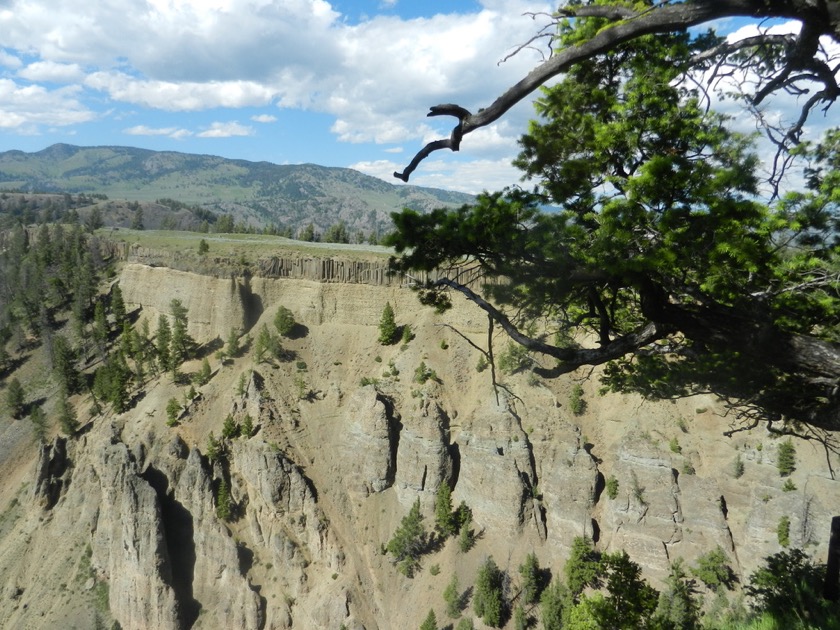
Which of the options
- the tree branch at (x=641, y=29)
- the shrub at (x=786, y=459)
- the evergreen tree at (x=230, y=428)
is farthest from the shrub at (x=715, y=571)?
the evergreen tree at (x=230, y=428)

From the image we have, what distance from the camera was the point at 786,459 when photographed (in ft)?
85.3

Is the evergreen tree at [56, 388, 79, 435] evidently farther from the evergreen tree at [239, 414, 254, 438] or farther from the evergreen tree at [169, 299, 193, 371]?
the evergreen tree at [239, 414, 254, 438]

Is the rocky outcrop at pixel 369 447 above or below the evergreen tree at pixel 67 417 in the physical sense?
above

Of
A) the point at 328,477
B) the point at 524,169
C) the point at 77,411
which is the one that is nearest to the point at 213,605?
the point at 328,477

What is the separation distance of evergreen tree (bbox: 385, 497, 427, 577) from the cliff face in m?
0.93

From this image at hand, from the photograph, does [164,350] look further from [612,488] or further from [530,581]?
[612,488]

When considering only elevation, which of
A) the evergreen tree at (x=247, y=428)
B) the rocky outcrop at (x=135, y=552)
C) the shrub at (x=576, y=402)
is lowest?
the rocky outcrop at (x=135, y=552)

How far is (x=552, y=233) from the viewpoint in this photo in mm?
7133

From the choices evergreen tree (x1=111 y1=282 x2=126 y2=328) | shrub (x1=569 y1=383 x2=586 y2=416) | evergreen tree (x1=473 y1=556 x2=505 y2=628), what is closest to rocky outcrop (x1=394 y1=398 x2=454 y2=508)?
evergreen tree (x1=473 y1=556 x2=505 y2=628)

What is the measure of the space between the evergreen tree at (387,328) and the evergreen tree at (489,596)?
17.2 m

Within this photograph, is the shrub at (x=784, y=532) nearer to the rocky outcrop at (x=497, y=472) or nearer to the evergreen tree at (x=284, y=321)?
the rocky outcrop at (x=497, y=472)

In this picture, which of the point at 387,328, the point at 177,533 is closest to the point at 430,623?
the point at 177,533

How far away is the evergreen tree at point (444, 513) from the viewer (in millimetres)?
31812

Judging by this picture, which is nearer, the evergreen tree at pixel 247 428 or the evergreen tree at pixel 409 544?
the evergreen tree at pixel 409 544
